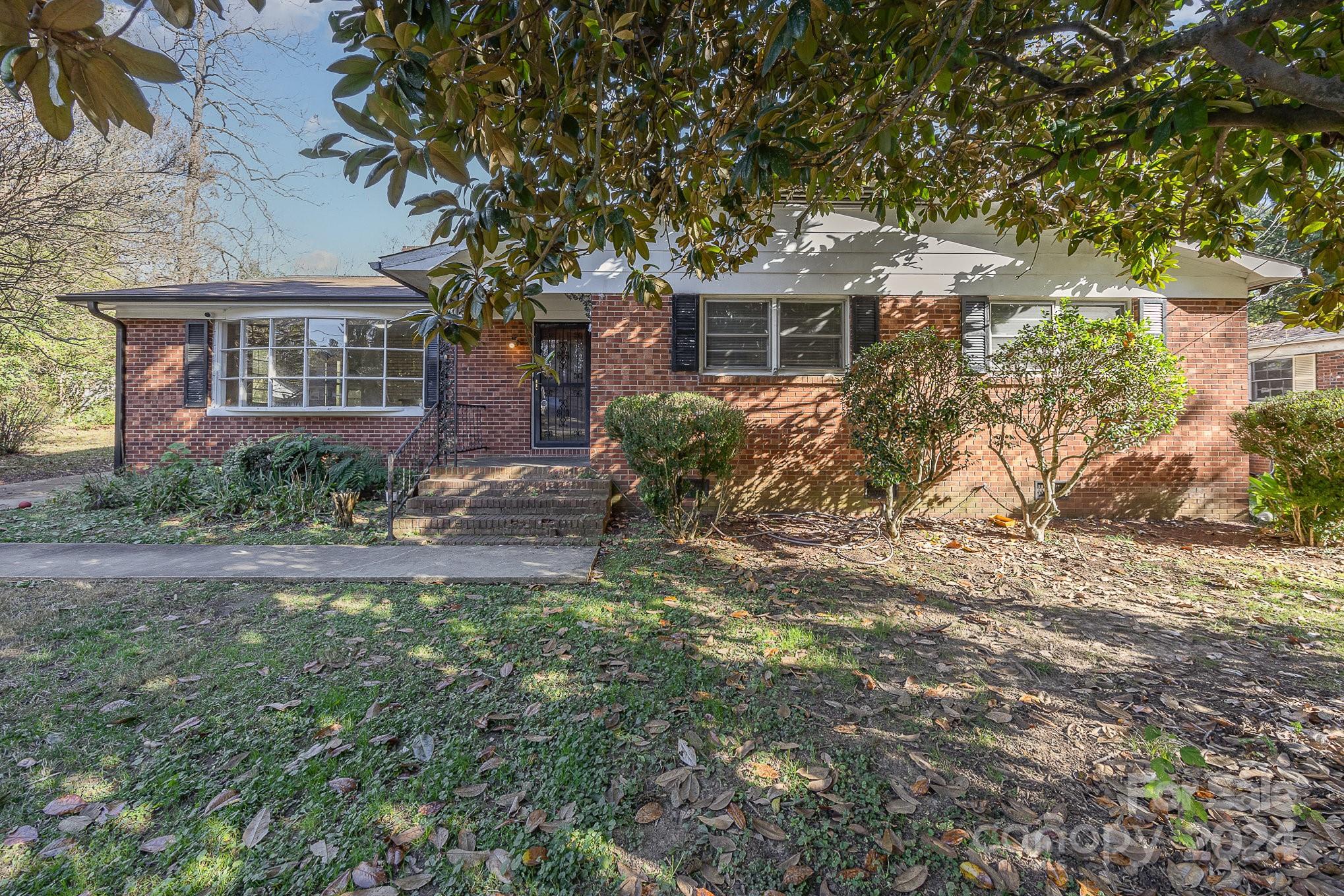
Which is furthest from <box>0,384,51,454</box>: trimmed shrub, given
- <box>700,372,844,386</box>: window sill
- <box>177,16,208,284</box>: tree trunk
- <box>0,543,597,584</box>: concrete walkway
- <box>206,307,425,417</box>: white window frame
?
<box>700,372,844,386</box>: window sill

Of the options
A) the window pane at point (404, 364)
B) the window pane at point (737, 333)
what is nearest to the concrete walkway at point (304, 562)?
the window pane at point (737, 333)

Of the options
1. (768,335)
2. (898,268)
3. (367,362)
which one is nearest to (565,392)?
(367,362)

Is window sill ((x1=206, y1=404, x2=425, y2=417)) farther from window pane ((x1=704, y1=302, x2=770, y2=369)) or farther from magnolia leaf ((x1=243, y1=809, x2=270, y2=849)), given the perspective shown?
magnolia leaf ((x1=243, y1=809, x2=270, y2=849))

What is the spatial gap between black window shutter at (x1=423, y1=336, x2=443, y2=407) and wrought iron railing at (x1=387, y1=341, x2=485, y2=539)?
0.02 meters

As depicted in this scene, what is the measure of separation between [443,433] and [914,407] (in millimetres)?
6895

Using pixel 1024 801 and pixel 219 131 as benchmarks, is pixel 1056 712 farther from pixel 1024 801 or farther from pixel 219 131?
pixel 219 131

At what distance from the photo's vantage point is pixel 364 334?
9672 mm

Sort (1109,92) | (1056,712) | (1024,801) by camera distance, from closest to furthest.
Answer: (1024,801)
(1056,712)
(1109,92)

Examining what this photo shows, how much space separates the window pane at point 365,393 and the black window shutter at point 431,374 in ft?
3.15

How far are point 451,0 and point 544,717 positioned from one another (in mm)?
3164

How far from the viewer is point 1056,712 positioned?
2.62 meters

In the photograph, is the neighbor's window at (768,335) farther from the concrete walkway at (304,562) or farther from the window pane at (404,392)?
the window pane at (404,392)

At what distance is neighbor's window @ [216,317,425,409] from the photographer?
945 cm

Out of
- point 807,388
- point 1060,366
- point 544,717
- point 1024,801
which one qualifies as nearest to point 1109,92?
point 1060,366
